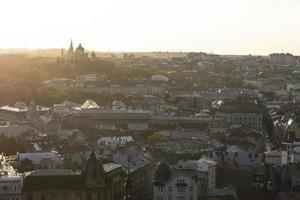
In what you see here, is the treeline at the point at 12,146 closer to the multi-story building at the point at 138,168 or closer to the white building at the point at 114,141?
the white building at the point at 114,141

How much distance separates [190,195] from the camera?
3597 centimetres

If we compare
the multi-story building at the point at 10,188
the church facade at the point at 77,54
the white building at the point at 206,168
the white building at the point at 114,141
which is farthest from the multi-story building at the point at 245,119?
the church facade at the point at 77,54

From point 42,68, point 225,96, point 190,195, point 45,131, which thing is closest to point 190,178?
point 190,195

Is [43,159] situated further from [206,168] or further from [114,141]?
[114,141]

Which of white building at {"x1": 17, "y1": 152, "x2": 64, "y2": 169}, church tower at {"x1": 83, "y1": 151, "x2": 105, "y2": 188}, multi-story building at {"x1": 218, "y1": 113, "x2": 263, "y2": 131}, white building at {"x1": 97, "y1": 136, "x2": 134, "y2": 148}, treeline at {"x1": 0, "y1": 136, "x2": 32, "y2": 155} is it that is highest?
church tower at {"x1": 83, "y1": 151, "x2": 105, "y2": 188}

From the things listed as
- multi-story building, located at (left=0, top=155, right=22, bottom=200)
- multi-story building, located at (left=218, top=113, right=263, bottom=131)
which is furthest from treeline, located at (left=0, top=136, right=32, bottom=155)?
multi-story building, located at (left=218, top=113, right=263, bottom=131)

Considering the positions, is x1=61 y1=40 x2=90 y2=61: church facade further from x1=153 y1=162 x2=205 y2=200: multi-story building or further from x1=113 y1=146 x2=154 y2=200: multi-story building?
x1=153 y1=162 x2=205 y2=200: multi-story building

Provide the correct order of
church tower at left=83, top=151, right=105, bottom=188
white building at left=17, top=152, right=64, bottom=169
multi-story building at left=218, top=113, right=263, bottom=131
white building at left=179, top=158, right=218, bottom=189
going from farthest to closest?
multi-story building at left=218, top=113, right=263, bottom=131 → white building at left=17, top=152, right=64, bottom=169 → white building at left=179, top=158, right=218, bottom=189 → church tower at left=83, top=151, right=105, bottom=188

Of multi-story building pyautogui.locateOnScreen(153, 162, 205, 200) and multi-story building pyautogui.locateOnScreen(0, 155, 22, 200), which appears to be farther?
multi-story building pyautogui.locateOnScreen(153, 162, 205, 200)

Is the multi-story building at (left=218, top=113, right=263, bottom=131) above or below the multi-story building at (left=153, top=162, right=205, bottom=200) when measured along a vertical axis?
below

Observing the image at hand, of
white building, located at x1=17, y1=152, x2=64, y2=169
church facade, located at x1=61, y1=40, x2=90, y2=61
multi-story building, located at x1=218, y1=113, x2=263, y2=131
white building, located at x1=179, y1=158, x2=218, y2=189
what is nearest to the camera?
white building, located at x1=179, y1=158, x2=218, y2=189

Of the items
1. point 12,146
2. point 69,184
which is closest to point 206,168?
point 69,184

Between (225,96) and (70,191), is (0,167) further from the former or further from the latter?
(225,96)

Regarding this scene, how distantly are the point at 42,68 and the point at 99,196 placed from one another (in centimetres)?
10158
